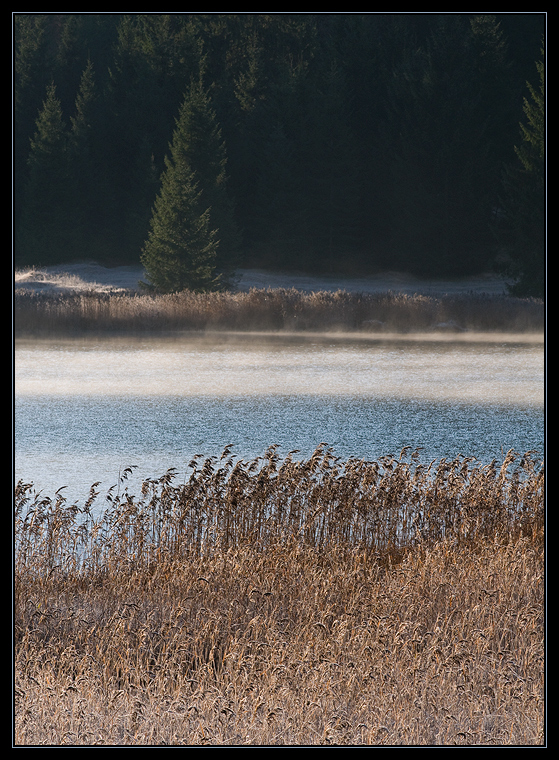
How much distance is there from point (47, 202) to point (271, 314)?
17.9 metres

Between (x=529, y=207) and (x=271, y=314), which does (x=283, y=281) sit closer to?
(x=529, y=207)


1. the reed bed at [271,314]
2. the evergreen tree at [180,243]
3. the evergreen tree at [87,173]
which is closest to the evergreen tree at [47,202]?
the evergreen tree at [87,173]

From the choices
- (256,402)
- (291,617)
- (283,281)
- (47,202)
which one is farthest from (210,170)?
(291,617)

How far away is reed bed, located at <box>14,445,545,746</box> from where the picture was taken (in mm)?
3775

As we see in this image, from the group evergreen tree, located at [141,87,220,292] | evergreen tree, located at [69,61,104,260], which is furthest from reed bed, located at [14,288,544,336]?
evergreen tree, located at [69,61,104,260]

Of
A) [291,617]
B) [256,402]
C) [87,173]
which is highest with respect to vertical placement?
[87,173]

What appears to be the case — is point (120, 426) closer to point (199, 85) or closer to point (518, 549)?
point (518, 549)

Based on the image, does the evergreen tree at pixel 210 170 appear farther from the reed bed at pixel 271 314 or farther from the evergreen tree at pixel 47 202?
the reed bed at pixel 271 314

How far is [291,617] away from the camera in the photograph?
556cm

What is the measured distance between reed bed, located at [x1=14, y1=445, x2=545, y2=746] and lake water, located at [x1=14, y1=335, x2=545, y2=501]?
1.66 metres

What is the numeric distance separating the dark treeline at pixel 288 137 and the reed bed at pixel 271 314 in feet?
29.2

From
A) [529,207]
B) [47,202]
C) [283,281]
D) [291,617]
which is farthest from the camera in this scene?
[283,281]

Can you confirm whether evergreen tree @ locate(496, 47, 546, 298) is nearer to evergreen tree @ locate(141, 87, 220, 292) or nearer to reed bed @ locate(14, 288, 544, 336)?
reed bed @ locate(14, 288, 544, 336)

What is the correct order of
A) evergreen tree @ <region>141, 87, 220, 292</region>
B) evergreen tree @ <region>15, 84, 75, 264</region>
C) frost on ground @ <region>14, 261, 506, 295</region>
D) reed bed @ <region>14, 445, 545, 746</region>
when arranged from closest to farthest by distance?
reed bed @ <region>14, 445, 545, 746</region> → evergreen tree @ <region>141, 87, 220, 292</region> → frost on ground @ <region>14, 261, 506, 295</region> → evergreen tree @ <region>15, 84, 75, 264</region>
